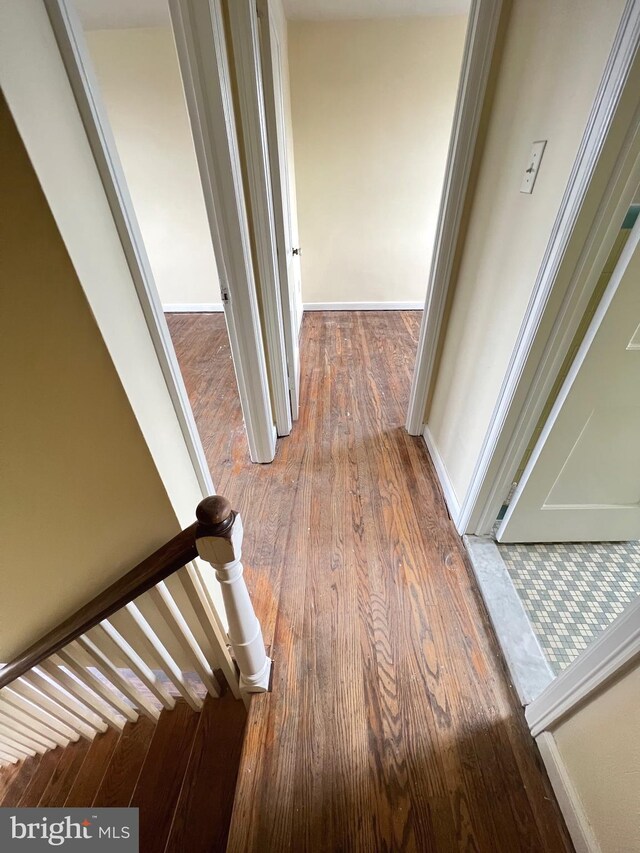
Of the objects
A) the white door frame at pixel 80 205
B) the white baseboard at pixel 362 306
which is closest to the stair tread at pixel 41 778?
the white door frame at pixel 80 205

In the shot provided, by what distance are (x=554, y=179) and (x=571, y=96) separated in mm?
179

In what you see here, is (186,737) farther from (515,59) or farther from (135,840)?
(515,59)

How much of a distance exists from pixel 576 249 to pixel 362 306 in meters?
3.20

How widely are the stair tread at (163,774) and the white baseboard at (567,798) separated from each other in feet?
3.75

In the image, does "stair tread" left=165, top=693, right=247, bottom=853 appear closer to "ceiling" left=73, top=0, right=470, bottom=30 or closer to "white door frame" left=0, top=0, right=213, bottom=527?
"white door frame" left=0, top=0, right=213, bottom=527

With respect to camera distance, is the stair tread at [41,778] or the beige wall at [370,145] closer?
the stair tread at [41,778]

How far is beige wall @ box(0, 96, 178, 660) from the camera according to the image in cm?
54

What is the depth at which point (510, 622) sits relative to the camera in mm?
1302

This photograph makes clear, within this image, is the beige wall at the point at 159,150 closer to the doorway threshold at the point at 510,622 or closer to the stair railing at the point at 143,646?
the stair railing at the point at 143,646

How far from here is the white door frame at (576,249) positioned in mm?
773

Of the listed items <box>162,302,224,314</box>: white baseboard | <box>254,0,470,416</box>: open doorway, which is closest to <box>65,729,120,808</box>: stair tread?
<box>254,0,470,416</box>: open doorway

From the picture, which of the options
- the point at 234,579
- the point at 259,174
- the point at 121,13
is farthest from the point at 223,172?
the point at 121,13

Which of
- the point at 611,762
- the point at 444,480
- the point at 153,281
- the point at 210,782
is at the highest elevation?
the point at 153,281

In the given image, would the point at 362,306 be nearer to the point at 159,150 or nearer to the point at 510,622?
the point at 159,150
